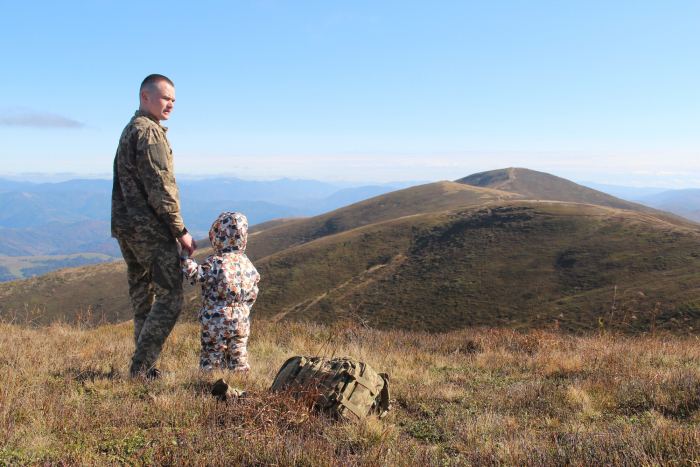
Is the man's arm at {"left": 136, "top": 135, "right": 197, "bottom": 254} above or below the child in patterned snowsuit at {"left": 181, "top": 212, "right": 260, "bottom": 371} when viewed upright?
above

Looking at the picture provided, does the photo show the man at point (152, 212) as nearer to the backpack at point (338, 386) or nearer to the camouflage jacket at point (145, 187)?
the camouflage jacket at point (145, 187)

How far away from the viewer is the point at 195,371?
4.29m

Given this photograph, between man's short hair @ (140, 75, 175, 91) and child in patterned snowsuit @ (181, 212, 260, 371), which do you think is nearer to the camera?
man's short hair @ (140, 75, 175, 91)

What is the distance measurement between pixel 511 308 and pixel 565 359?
93.6 feet

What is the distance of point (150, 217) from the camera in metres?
3.91

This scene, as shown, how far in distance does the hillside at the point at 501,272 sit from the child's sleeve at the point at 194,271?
2181 cm

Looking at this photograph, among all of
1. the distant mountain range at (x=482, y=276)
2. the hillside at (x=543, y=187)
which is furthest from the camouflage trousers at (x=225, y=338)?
the hillside at (x=543, y=187)

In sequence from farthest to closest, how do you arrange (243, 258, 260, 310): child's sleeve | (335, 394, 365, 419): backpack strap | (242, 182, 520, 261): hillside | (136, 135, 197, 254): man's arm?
(242, 182, 520, 261): hillside, (243, 258, 260, 310): child's sleeve, (136, 135, 197, 254): man's arm, (335, 394, 365, 419): backpack strap

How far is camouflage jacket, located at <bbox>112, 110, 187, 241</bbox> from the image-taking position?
3.79 m

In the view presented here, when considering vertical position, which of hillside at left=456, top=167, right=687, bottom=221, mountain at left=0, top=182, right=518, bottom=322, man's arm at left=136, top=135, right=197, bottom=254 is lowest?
mountain at left=0, top=182, right=518, bottom=322

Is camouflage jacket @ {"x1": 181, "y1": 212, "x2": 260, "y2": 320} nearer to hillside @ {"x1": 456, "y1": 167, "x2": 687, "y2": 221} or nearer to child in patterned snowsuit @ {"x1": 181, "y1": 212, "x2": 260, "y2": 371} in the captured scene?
child in patterned snowsuit @ {"x1": 181, "y1": 212, "x2": 260, "y2": 371}

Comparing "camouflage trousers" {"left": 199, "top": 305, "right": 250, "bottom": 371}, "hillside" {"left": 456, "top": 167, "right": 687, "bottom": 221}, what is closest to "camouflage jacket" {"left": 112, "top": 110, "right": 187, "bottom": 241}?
"camouflage trousers" {"left": 199, "top": 305, "right": 250, "bottom": 371}

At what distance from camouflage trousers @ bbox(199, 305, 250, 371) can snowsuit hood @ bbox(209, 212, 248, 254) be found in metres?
0.66

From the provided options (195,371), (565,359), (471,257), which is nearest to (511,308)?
(471,257)
